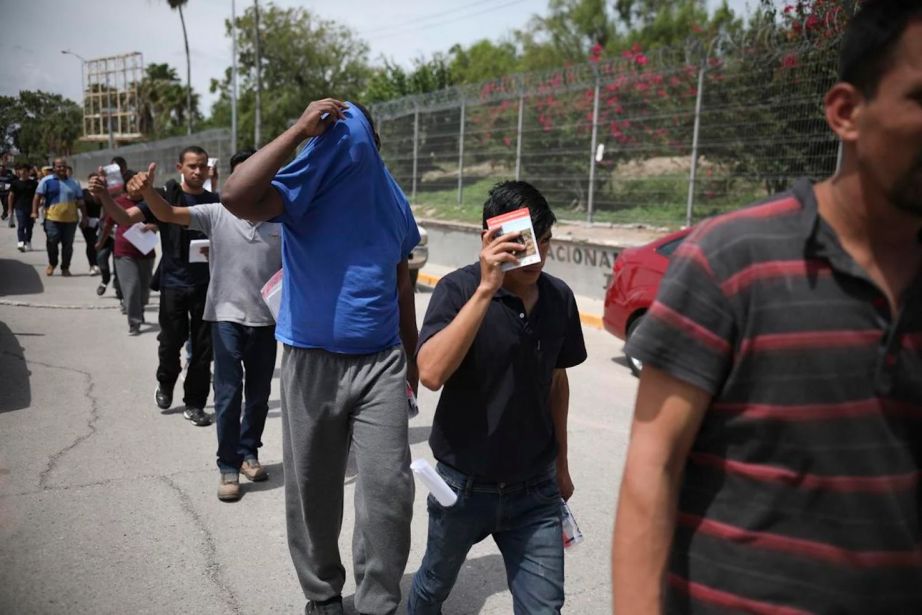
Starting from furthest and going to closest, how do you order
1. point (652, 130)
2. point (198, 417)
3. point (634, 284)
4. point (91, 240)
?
1. point (91, 240)
2. point (652, 130)
3. point (634, 284)
4. point (198, 417)

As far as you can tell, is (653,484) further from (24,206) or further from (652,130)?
(24,206)

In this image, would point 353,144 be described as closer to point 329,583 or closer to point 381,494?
point 381,494

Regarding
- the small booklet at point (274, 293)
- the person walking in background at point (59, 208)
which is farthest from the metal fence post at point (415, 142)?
the small booklet at point (274, 293)

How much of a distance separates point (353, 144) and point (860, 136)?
2.02 m

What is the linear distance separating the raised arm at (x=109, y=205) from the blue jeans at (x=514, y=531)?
336 centimetres

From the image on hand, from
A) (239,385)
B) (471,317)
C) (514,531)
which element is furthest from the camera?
(239,385)

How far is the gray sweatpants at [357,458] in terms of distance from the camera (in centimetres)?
314

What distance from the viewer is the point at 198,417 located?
6.36m

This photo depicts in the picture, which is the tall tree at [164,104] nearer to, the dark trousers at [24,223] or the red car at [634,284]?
the dark trousers at [24,223]

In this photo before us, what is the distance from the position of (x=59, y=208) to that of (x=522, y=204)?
1315 centimetres

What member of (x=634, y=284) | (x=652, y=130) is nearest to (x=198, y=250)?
(x=634, y=284)

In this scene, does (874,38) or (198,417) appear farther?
(198,417)

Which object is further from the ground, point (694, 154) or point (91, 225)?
point (694, 154)

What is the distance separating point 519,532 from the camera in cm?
276
